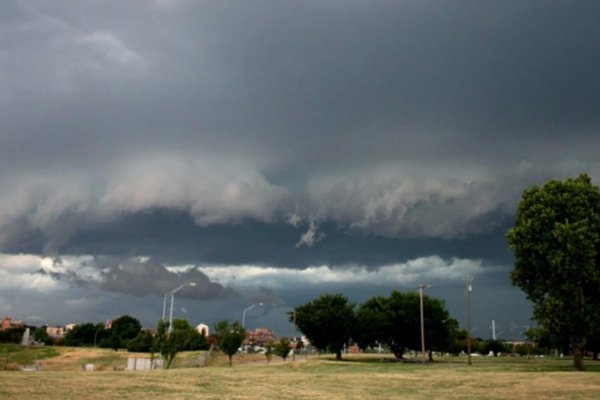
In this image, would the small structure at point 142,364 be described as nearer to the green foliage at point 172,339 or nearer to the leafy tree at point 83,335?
the green foliage at point 172,339

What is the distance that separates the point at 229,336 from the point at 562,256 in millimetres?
42561

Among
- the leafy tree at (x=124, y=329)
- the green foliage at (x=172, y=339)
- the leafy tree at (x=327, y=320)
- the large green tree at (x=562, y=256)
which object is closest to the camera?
the large green tree at (x=562, y=256)

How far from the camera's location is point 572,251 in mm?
50344

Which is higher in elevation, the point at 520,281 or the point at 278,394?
the point at 520,281

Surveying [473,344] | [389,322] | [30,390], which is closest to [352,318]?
[389,322]

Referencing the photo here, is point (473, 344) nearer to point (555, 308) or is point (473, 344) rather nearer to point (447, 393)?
point (555, 308)

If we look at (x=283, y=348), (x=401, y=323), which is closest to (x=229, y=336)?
(x=283, y=348)

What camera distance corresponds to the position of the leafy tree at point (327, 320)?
94750mm

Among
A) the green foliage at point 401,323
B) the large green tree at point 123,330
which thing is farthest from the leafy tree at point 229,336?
the large green tree at point 123,330

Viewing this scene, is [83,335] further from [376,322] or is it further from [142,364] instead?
[142,364]

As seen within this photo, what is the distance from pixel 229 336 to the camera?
250 ft

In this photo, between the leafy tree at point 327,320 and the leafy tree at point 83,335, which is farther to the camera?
the leafy tree at point 83,335

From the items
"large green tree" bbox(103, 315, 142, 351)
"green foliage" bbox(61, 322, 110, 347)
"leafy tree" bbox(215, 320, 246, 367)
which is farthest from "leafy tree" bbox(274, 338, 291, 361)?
"green foliage" bbox(61, 322, 110, 347)

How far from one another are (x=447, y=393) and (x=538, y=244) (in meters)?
28.2
